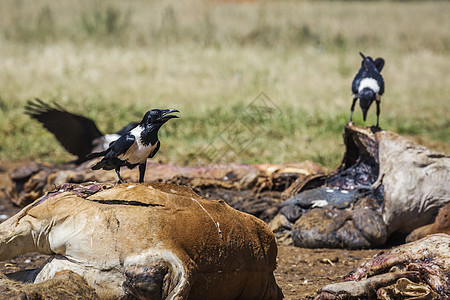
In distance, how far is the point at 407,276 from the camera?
3.12 m

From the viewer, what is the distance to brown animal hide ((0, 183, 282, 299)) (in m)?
2.57

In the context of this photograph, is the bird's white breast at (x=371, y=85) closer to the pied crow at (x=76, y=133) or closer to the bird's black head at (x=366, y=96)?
the bird's black head at (x=366, y=96)

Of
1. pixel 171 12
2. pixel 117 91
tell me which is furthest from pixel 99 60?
pixel 171 12

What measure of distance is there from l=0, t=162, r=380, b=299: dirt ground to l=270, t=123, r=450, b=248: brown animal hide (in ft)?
0.45

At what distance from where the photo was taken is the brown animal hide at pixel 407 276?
3029mm

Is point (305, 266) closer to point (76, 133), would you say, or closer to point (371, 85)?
point (371, 85)

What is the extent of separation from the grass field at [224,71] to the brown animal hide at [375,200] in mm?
2007

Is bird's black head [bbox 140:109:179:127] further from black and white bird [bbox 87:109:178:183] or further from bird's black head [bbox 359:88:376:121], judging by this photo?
bird's black head [bbox 359:88:376:121]

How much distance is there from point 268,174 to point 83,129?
2.07m

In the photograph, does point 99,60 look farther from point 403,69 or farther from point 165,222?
point 165,222

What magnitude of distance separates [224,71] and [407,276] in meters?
10.1

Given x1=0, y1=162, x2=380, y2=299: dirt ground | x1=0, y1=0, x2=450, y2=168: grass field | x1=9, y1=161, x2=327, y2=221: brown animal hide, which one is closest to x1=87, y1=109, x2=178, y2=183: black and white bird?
x1=0, y1=162, x2=380, y2=299: dirt ground

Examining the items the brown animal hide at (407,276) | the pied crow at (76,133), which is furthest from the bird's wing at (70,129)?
the brown animal hide at (407,276)

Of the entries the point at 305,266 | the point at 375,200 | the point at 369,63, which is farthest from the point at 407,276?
the point at 369,63
